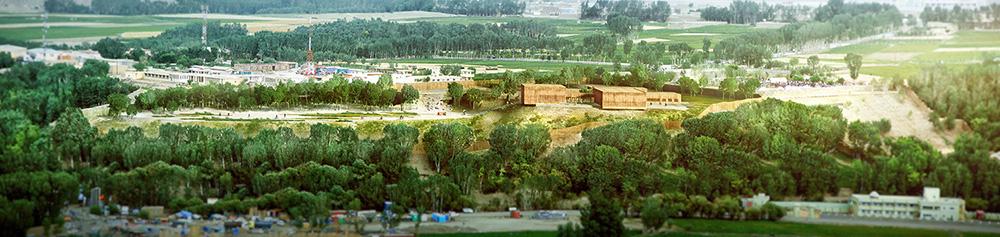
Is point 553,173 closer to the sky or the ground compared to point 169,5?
closer to the ground

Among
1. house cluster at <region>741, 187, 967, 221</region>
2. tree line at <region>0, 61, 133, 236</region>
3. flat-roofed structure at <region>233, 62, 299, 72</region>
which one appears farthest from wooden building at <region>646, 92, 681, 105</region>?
tree line at <region>0, 61, 133, 236</region>

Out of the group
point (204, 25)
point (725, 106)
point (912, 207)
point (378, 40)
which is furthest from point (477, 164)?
point (378, 40)

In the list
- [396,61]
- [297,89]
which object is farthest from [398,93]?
[396,61]

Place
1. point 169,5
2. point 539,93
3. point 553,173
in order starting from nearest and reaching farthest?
point 553,173 < point 539,93 < point 169,5

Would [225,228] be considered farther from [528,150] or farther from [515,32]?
[515,32]

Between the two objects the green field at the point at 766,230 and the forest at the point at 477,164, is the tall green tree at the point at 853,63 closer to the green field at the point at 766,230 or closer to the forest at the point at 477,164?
the forest at the point at 477,164

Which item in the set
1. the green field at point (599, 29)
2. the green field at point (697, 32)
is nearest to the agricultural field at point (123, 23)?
the green field at point (599, 29)
